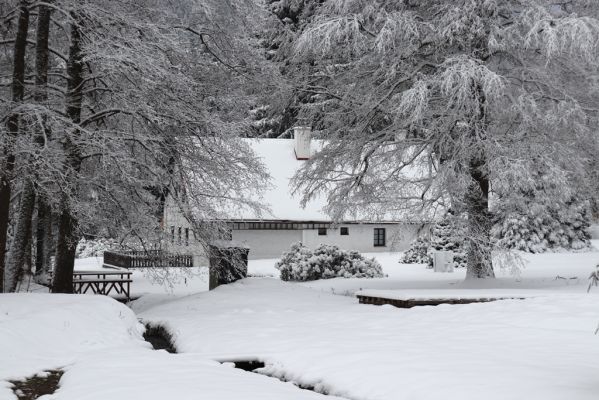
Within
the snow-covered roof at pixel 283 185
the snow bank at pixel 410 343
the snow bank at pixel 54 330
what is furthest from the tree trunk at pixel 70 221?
the snow-covered roof at pixel 283 185

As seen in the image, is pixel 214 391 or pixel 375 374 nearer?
pixel 214 391

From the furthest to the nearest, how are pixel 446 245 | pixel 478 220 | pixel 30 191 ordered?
pixel 446 245 → pixel 478 220 → pixel 30 191

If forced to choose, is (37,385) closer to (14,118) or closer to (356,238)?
(14,118)

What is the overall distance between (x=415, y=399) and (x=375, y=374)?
97 cm

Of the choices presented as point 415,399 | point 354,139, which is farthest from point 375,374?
point 354,139

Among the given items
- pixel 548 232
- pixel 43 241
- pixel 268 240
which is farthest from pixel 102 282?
pixel 548 232

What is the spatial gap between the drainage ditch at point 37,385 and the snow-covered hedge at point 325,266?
18.3 m

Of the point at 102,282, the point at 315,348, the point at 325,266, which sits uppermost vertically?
the point at 325,266

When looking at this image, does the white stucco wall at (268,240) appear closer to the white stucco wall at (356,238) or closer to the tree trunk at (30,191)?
the white stucco wall at (356,238)

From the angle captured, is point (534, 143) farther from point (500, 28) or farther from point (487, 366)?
point (487, 366)

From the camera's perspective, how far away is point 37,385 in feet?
25.3

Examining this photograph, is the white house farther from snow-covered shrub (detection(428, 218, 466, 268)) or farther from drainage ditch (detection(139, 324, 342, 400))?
drainage ditch (detection(139, 324, 342, 400))

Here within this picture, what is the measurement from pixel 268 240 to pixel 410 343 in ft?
90.3

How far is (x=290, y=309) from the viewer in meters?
14.2
